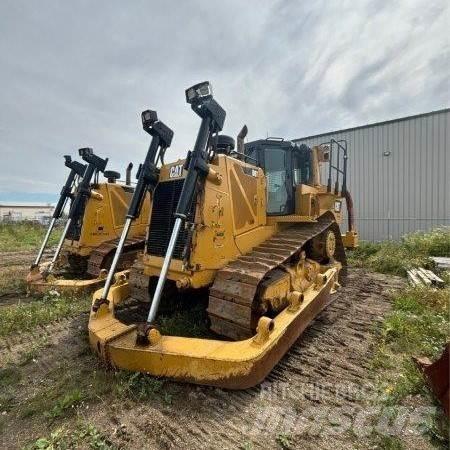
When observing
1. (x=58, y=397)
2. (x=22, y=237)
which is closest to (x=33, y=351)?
(x=58, y=397)

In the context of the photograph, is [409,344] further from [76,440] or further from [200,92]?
[200,92]

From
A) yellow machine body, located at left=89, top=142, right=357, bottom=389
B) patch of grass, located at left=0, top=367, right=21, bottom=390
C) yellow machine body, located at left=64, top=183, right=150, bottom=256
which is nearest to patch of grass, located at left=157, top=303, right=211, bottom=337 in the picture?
yellow machine body, located at left=89, top=142, right=357, bottom=389

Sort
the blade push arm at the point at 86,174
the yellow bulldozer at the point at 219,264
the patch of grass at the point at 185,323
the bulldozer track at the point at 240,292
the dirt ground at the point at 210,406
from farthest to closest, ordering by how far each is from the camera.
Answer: the blade push arm at the point at 86,174
the patch of grass at the point at 185,323
the bulldozer track at the point at 240,292
the yellow bulldozer at the point at 219,264
the dirt ground at the point at 210,406

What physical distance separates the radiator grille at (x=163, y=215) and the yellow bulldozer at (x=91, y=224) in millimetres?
3247

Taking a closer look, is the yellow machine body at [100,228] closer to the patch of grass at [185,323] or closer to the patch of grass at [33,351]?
the patch of grass at [33,351]

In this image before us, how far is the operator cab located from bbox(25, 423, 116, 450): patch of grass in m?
3.67

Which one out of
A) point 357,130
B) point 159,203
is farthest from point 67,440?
point 357,130

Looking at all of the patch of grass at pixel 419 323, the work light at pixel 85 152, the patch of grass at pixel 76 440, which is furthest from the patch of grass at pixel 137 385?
the work light at pixel 85 152

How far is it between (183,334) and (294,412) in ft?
5.73

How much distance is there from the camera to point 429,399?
103 inches

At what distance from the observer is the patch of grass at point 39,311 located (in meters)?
4.46

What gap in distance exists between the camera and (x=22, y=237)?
1878cm

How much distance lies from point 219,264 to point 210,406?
1.56 meters

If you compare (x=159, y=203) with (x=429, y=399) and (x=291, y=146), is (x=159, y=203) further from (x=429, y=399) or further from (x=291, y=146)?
(x=429, y=399)
